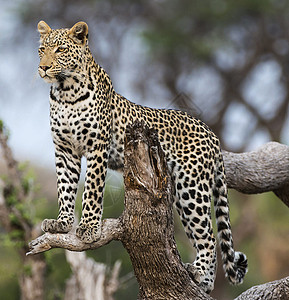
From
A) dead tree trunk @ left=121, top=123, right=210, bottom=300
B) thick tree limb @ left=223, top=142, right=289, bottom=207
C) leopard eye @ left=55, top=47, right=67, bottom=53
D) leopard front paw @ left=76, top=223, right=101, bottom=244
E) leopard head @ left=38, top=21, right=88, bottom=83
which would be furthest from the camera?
thick tree limb @ left=223, top=142, right=289, bottom=207

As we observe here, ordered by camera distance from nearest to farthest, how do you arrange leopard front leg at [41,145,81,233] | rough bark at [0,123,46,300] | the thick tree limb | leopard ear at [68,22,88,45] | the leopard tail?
leopard ear at [68,22,88,45] < leopard front leg at [41,145,81,233] < the leopard tail < the thick tree limb < rough bark at [0,123,46,300]

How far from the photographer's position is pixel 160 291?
6.36 meters

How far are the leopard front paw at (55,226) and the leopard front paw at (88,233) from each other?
0.79 feet

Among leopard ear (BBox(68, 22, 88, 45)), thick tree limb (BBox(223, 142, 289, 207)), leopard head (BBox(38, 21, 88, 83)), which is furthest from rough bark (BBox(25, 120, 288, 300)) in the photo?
thick tree limb (BBox(223, 142, 289, 207))

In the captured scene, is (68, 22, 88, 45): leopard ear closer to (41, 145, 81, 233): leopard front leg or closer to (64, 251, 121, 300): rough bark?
(41, 145, 81, 233): leopard front leg

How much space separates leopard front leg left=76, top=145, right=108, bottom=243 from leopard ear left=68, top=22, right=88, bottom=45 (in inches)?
41.5

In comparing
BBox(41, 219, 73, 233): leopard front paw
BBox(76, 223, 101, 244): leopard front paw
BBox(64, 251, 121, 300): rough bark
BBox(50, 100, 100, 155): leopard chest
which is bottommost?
BBox(64, 251, 121, 300): rough bark

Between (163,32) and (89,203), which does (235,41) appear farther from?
(89,203)

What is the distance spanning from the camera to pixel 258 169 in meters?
8.60

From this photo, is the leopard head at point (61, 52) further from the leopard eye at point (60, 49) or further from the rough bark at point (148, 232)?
the rough bark at point (148, 232)

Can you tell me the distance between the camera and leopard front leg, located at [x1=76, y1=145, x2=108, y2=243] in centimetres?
607

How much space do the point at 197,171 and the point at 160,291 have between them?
4.23 feet

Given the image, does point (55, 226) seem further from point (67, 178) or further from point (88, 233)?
point (67, 178)

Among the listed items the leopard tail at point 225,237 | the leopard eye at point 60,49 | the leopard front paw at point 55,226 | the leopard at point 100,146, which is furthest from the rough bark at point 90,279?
the leopard eye at point 60,49
